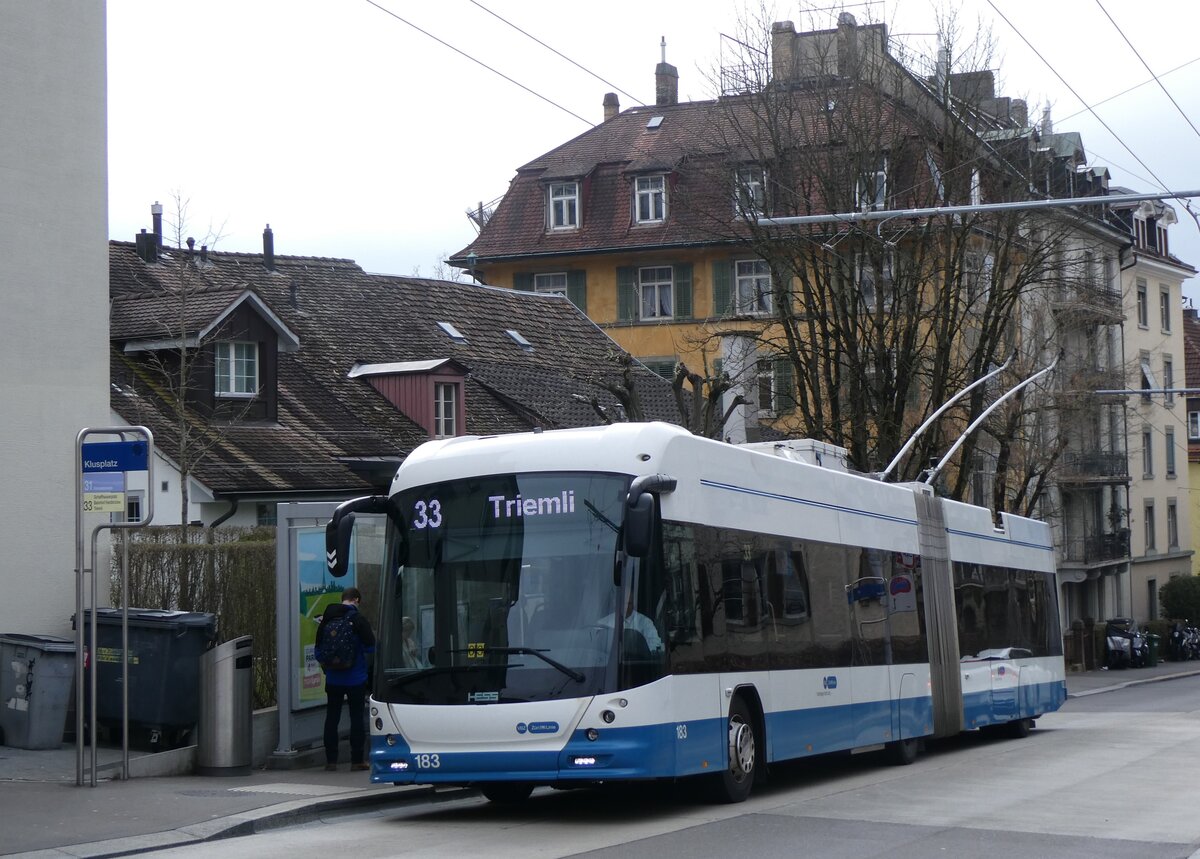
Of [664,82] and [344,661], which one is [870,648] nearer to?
[344,661]

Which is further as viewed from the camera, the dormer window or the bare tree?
the dormer window

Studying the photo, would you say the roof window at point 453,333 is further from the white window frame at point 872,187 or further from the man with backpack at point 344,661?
the man with backpack at point 344,661

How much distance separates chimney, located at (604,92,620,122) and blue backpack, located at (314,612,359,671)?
48231 mm

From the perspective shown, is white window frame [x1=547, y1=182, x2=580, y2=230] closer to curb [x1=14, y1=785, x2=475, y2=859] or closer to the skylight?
the skylight

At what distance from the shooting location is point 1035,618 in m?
23.2

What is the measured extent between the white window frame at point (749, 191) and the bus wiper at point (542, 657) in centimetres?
1888

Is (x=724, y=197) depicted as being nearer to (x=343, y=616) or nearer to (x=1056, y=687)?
(x=1056, y=687)

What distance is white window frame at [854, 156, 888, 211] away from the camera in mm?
28906

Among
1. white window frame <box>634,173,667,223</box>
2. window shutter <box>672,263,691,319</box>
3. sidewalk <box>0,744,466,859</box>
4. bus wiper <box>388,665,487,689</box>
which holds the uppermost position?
white window frame <box>634,173,667,223</box>

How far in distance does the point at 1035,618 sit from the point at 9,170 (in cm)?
1522

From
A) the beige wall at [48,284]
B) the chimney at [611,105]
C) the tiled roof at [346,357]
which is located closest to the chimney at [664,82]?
the chimney at [611,105]

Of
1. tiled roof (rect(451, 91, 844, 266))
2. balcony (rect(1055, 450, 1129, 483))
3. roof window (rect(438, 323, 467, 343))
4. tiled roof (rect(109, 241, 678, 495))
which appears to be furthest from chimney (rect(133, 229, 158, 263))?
balcony (rect(1055, 450, 1129, 483))

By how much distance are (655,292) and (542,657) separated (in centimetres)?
4161

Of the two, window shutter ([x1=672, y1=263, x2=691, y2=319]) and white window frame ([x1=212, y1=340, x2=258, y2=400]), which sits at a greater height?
window shutter ([x1=672, y1=263, x2=691, y2=319])
